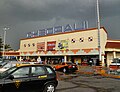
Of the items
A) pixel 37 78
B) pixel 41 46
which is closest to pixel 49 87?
pixel 37 78

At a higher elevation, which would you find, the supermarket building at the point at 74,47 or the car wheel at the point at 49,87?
the supermarket building at the point at 74,47

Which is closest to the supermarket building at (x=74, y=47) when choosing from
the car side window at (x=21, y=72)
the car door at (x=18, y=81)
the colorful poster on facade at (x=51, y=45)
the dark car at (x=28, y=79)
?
the colorful poster on facade at (x=51, y=45)

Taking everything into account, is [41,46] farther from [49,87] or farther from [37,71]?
[37,71]

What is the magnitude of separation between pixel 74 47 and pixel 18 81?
3753 cm

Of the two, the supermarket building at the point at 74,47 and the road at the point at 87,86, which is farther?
the supermarket building at the point at 74,47

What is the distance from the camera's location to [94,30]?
41375 millimetres

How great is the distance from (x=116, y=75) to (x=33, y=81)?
13065 mm

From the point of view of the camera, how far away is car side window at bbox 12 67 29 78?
7863 millimetres

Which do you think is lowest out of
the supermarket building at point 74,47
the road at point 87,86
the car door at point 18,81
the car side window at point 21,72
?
the road at point 87,86

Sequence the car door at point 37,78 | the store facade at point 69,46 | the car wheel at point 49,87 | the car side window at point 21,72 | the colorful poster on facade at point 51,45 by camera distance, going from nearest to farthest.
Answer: the car side window at point 21,72
the car door at point 37,78
the car wheel at point 49,87
the store facade at point 69,46
the colorful poster on facade at point 51,45

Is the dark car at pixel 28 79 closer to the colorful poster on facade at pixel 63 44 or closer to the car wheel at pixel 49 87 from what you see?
the car wheel at pixel 49 87

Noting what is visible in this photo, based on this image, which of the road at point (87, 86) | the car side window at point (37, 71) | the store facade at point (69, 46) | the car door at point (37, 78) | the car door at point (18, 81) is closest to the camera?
the car door at point (18, 81)

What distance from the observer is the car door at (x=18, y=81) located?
294 inches

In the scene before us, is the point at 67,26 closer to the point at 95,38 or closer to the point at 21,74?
the point at 95,38
